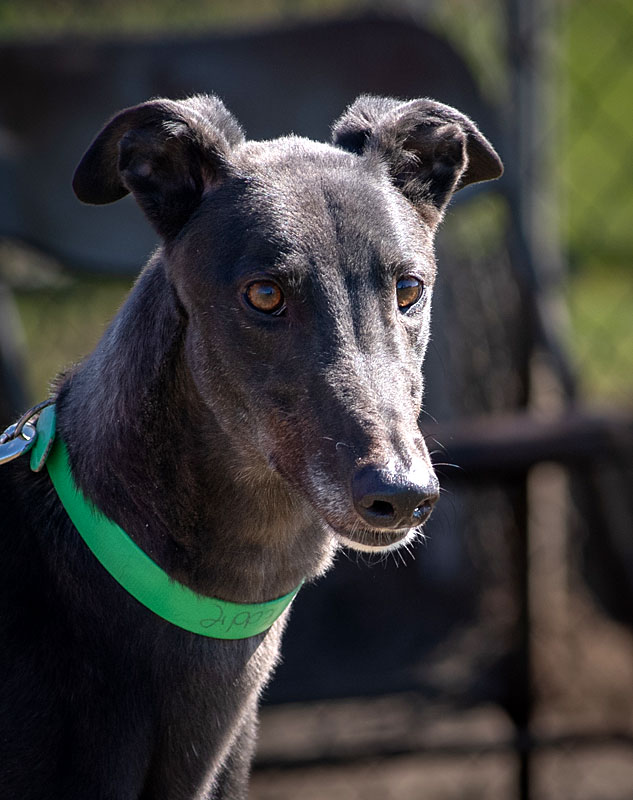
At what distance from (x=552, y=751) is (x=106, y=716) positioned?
9.44ft

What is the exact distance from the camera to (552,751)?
184 inches

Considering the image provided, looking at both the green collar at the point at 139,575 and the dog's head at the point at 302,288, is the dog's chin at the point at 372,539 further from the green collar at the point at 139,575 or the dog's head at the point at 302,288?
the green collar at the point at 139,575

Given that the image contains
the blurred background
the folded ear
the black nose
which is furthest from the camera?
the blurred background

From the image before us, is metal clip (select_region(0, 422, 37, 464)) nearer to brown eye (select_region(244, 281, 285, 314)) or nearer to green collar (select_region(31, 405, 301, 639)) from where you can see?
green collar (select_region(31, 405, 301, 639))

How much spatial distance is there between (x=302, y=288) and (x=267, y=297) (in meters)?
0.07

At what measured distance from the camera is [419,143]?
255 cm

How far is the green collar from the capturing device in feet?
7.63

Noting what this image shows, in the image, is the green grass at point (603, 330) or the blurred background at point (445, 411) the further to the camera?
the green grass at point (603, 330)

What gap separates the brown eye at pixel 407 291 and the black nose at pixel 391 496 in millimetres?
438

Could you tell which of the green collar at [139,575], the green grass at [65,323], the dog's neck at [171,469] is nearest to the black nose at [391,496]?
the dog's neck at [171,469]

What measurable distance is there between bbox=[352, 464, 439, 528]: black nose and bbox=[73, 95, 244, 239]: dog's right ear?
0.72m

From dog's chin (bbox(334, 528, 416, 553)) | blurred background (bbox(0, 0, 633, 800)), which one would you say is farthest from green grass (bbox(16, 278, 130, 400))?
dog's chin (bbox(334, 528, 416, 553))

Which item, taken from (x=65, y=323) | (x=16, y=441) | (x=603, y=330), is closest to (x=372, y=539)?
(x=16, y=441)

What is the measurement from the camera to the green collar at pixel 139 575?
2.32m
